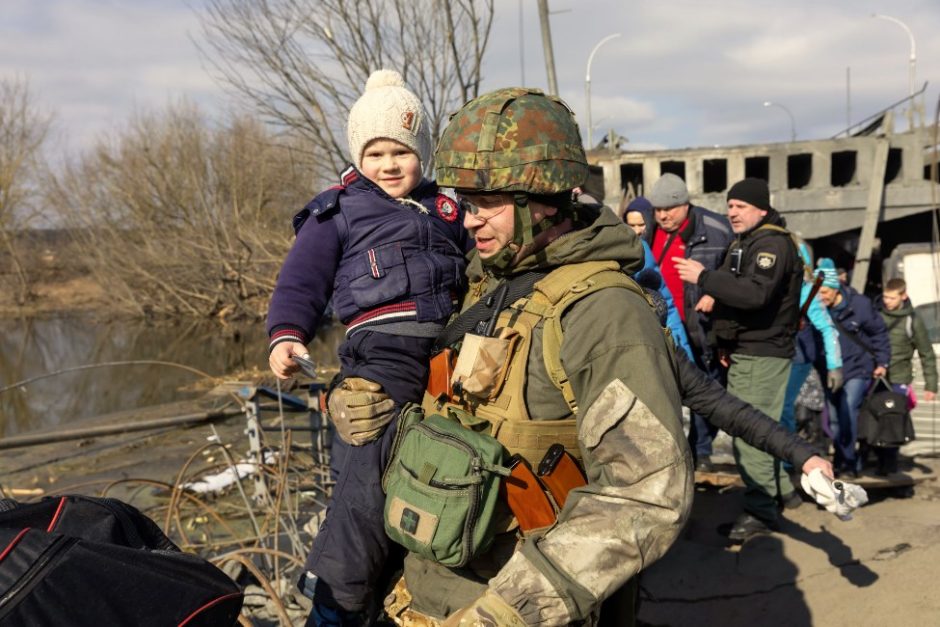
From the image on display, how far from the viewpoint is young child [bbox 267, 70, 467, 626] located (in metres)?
1.89

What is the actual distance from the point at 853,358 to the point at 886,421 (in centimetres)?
58

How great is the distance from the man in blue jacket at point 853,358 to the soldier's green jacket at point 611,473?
4.47 m

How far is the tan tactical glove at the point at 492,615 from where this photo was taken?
1.29 meters

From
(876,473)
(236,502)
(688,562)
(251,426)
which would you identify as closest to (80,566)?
(688,562)

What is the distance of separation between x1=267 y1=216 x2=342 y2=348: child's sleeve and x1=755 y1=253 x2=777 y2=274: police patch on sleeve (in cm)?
263

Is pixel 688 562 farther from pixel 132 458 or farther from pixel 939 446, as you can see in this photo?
pixel 132 458

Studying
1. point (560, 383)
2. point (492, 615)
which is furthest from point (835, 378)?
point (492, 615)

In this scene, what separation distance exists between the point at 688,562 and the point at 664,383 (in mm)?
2847

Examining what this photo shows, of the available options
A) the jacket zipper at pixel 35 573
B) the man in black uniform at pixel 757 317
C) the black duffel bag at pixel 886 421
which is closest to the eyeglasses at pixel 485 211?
the jacket zipper at pixel 35 573

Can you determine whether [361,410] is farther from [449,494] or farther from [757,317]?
[757,317]

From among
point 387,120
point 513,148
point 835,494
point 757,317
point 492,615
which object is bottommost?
point 757,317

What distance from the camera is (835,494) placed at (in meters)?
1.84

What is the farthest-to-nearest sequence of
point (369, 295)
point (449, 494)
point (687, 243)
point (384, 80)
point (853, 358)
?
point (853, 358) < point (687, 243) < point (384, 80) < point (369, 295) < point (449, 494)

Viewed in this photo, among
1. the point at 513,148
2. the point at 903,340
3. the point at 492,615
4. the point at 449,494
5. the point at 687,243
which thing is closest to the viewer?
the point at 492,615
